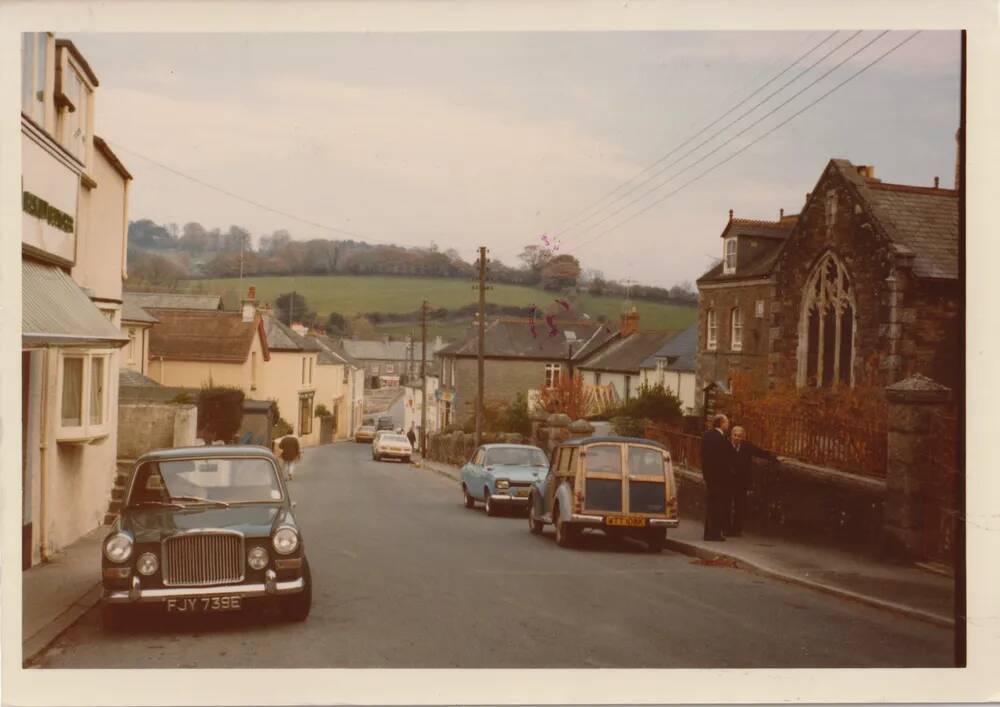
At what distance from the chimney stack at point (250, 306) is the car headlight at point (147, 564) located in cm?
433

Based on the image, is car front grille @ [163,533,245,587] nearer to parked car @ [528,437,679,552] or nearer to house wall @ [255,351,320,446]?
house wall @ [255,351,320,446]

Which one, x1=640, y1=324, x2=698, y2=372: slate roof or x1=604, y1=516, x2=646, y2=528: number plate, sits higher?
x1=640, y1=324, x2=698, y2=372: slate roof

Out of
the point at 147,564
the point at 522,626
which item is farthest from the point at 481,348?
the point at 147,564

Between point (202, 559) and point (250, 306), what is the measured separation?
456 cm

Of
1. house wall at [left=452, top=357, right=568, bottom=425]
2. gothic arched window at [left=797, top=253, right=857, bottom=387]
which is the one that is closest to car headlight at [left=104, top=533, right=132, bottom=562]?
gothic arched window at [left=797, top=253, right=857, bottom=387]

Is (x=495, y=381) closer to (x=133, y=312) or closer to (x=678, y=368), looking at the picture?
(x=678, y=368)

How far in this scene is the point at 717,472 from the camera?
44.3 feet

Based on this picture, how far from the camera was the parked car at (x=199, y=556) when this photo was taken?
27.8 ft

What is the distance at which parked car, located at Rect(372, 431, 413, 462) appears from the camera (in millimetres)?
29013

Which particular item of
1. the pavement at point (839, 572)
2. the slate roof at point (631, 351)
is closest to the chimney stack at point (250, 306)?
the slate roof at point (631, 351)

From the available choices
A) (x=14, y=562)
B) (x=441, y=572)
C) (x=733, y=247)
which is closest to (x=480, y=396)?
(x=733, y=247)

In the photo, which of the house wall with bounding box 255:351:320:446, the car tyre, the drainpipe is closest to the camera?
the drainpipe

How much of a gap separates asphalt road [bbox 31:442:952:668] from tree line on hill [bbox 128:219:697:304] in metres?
3.25

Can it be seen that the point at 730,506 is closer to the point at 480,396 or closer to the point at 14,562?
the point at 14,562
